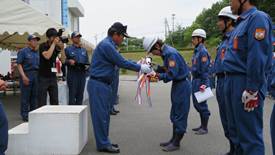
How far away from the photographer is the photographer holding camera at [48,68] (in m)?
7.56

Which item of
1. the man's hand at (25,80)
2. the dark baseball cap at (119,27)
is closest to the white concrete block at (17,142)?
the dark baseball cap at (119,27)

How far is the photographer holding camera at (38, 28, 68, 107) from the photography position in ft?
24.8

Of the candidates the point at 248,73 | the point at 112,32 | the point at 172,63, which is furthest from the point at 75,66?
the point at 248,73

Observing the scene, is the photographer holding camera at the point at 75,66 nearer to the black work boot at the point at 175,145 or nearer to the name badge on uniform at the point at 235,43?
the black work boot at the point at 175,145

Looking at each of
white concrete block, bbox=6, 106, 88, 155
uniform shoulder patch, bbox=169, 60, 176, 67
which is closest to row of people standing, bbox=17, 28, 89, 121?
white concrete block, bbox=6, 106, 88, 155

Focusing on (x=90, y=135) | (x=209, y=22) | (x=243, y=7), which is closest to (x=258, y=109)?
(x=243, y=7)

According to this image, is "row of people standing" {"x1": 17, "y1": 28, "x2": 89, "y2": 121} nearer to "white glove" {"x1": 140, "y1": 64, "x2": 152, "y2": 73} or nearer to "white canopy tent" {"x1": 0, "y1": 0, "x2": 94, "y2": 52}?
"white canopy tent" {"x1": 0, "y1": 0, "x2": 94, "y2": 52}

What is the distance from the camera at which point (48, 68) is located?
25.4 ft

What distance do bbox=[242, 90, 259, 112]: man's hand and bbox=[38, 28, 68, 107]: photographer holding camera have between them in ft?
16.0

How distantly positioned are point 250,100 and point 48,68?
16.9 feet

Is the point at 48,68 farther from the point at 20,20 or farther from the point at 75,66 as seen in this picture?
the point at 20,20

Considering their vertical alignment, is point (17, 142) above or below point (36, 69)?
below

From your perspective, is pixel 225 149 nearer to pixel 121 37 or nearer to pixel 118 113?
pixel 121 37

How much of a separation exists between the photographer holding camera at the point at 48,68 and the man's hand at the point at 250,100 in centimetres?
486
